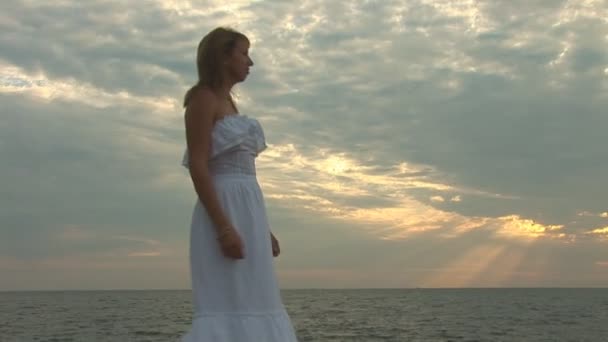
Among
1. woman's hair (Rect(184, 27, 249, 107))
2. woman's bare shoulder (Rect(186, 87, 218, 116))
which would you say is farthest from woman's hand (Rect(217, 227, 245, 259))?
woman's hair (Rect(184, 27, 249, 107))

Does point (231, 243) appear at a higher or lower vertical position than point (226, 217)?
lower

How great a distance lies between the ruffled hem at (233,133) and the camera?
142 inches

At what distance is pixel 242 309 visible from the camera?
11.5ft

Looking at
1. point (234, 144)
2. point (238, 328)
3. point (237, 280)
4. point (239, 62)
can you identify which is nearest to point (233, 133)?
point (234, 144)

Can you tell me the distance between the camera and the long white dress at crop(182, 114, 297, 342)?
3.48 m

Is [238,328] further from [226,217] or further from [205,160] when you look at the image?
[205,160]

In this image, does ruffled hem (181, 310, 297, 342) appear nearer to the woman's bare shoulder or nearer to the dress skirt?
the dress skirt

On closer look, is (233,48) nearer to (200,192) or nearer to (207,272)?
(200,192)

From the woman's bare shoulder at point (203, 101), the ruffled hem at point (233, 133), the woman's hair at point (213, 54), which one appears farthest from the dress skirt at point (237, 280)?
the woman's hair at point (213, 54)

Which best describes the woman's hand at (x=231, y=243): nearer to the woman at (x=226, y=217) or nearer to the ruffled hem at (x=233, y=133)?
the woman at (x=226, y=217)

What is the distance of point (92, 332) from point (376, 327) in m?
17.7

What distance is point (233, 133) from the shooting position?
3633 mm

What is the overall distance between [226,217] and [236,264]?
0.25 m

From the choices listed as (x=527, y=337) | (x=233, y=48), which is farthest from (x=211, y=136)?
(x=527, y=337)
